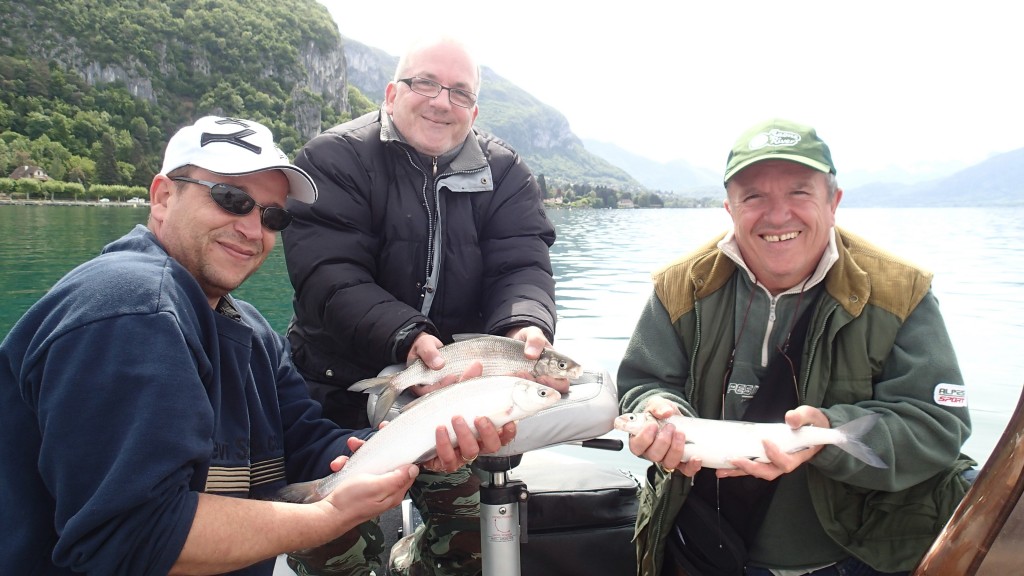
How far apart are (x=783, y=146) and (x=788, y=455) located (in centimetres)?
121

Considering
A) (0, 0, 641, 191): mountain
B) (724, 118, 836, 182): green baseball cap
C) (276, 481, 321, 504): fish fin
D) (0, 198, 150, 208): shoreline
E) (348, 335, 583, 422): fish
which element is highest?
(0, 0, 641, 191): mountain

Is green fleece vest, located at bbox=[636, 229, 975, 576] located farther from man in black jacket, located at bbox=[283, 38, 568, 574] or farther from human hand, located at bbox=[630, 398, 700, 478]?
man in black jacket, located at bbox=[283, 38, 568, 574]

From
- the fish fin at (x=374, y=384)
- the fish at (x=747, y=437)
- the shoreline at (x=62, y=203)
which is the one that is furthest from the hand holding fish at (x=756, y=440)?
the shoreline at (x=62, y=203)

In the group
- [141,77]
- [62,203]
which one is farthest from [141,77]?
[62,203]

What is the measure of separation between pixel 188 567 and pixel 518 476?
2.16m

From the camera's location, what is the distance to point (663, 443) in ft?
8.48

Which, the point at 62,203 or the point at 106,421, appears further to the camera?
the point at 62,203

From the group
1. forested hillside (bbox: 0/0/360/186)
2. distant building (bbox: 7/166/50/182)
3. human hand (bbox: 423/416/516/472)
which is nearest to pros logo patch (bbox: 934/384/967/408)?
human hand (bbox: 423/416/516/472)

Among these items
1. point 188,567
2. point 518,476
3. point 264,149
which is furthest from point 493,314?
point 188,567

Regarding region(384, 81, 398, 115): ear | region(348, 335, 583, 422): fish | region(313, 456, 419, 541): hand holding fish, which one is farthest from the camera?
region(384, 81, 398, 115): ear

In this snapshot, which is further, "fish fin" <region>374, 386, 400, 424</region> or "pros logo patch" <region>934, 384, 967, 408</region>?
"fish fin" <region>374, 386, 400, 424</region>

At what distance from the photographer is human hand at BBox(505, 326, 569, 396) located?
8.93 feet

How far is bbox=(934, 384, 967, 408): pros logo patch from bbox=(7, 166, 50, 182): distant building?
369ft

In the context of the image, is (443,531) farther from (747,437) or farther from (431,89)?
(431,89)
